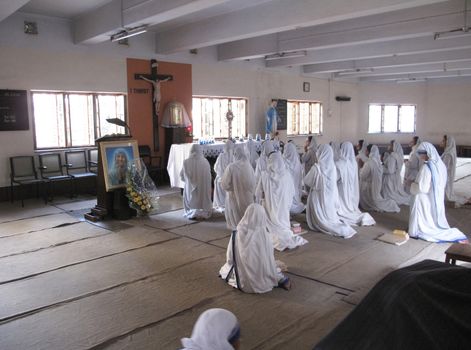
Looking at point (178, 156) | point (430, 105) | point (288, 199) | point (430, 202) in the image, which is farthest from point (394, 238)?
point (430, 105)

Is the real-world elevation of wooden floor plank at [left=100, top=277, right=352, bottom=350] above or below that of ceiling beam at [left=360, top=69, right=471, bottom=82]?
below

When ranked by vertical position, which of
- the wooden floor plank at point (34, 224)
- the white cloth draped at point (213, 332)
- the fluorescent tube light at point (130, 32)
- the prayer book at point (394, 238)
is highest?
the fluorescent tube light at point (130, 32)

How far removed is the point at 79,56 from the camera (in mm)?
10586

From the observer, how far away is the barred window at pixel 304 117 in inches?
681

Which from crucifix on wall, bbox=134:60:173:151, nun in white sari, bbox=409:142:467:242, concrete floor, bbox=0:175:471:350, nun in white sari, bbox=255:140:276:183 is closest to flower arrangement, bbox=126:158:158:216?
concrete floor, bbox=0:175:471:350

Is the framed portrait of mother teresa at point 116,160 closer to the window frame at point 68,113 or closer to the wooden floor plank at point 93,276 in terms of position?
the wooden floor plank at point 93,276

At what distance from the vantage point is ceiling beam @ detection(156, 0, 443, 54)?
722 centimetres

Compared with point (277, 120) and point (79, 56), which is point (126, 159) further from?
point (277, 120)

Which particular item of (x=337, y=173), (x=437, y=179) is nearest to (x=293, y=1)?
(x=337, y=173)

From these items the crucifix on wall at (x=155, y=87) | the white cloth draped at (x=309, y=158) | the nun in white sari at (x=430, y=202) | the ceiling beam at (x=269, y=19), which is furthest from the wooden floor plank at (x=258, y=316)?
the crucifix on wall at (x=155, y=87)

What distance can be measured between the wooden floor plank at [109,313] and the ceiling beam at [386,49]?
30.0 feet

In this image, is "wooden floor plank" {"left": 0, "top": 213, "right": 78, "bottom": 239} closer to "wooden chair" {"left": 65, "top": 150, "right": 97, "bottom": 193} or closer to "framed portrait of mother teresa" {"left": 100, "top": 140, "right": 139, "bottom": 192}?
"framed portrait of mother teresa" {"left": 100, "top": 140, "right": 139, "bottom": 192}

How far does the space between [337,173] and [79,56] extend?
22.8ft

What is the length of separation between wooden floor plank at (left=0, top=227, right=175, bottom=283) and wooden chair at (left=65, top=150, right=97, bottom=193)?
3682 millimetres
